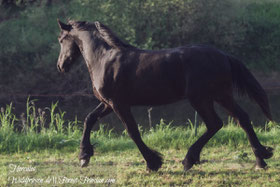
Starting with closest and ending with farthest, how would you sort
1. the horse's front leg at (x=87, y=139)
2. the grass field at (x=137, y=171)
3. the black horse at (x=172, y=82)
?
the grass field at (x=137, y=171) < the black horse at (x=172, y=82) < the horse's front leg at (x=87, y=139)

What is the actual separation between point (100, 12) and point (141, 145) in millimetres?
14247

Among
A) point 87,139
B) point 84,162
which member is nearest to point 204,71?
point 87,139

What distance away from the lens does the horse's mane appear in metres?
5.31

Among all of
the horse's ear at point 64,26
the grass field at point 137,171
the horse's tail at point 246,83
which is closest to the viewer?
the grass field at point 137,171

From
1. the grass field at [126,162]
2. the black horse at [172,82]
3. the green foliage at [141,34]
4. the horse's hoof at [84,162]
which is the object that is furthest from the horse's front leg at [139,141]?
the green foliage at [141,34]

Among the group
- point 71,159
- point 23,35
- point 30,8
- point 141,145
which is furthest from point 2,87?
point 141,145

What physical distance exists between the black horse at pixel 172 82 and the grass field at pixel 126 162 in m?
0.27

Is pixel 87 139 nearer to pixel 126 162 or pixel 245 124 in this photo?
pixel 126 162

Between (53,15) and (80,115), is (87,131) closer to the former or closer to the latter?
(80,115)

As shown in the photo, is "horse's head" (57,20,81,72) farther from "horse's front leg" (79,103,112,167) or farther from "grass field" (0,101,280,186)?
"grass field" (0,101,280,186)

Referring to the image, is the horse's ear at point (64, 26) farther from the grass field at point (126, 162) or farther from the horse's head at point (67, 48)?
the grass field at point (126, 162)

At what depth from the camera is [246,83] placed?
5.30 meters

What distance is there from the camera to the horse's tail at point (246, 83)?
5273mm

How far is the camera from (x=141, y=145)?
5176 millimetres
